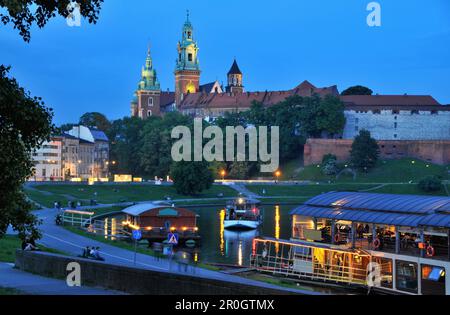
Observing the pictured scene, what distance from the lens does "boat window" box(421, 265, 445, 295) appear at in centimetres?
2998

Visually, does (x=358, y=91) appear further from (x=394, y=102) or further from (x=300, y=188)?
(x=300, y=188)

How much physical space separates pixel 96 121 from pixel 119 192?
312 feet

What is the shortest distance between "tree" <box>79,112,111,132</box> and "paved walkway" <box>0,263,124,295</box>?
557 feet

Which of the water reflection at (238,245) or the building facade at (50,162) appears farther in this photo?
the building facade at (50,162)

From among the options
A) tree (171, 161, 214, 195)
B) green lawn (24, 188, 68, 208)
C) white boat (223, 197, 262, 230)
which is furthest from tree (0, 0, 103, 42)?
tree (171, 161, 214, 195)

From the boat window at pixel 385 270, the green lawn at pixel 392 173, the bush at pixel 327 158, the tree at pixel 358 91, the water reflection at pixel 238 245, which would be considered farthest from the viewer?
the tree at pixel 358 91

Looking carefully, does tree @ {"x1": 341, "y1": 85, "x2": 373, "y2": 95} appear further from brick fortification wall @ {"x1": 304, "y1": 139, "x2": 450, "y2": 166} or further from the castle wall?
brick fortification wall @ {"x1": 304, "y1": 139, "x2": 450, "y2": 166}

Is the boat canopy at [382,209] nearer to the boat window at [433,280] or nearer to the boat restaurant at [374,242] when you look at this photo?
the boat restaurant at [374,242]

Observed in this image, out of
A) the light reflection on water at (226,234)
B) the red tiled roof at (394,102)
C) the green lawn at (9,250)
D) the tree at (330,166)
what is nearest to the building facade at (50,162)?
the light reflection on water at (226,234)

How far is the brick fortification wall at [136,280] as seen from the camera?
17.4 metres

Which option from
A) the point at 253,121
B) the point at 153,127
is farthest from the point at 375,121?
the point at 153,127

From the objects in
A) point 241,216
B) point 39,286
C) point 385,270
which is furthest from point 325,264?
point 241,216

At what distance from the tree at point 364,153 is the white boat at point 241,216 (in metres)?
56.0
